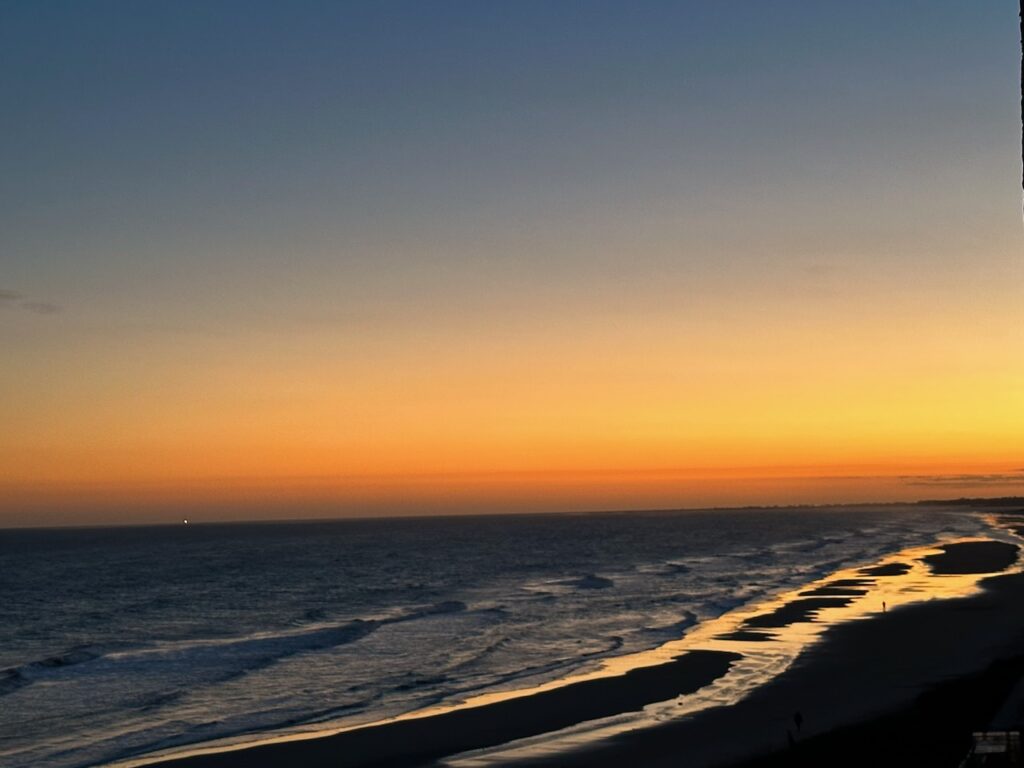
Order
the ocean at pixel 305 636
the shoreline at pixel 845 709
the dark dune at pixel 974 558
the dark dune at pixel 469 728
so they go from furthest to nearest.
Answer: the dark dune at pixel 974 558
the ocean at pixel 305 636
the dark dune at pixel 469 728
the shoreline at pixel 845 709

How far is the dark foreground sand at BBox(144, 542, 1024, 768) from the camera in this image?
26.1 m

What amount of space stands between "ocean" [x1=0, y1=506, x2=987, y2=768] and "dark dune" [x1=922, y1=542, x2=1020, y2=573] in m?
8.22

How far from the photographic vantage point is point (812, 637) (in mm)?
48969

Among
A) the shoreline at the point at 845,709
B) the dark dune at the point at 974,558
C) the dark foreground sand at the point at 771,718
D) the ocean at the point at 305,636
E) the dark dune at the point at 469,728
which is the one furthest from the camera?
the dark dune at the point at 974,558

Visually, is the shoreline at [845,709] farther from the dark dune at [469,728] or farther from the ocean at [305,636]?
the ocean at [305,636]

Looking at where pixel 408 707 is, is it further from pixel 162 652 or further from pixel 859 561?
pixel 859 561

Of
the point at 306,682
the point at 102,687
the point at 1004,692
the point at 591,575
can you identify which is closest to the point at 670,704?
the point at 1004,692

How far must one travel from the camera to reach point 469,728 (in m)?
30.7

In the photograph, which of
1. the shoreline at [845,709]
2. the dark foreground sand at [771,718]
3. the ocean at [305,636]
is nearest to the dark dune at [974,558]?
the ocean at [305,636]

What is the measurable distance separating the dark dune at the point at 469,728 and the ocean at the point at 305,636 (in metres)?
2.05

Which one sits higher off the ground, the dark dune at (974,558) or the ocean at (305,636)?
the ocean at (305,636)

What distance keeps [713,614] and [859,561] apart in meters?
52.0

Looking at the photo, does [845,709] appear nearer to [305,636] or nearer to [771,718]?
[771,718]

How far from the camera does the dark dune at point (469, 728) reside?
90.2 feet
